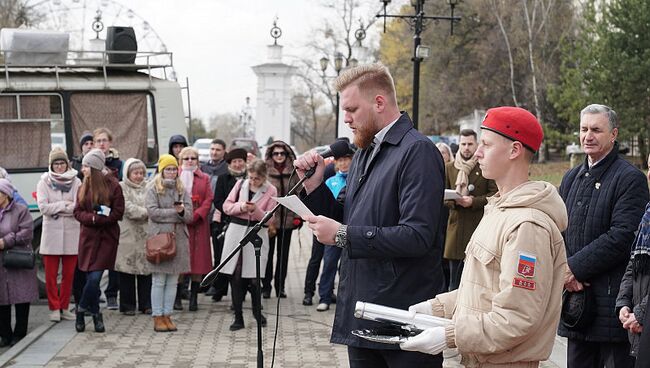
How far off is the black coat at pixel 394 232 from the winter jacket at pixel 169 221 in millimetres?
6199

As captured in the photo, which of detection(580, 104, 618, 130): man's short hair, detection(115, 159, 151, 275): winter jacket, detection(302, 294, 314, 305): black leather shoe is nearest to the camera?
detection(580, 104, 618, 130): man's short hair

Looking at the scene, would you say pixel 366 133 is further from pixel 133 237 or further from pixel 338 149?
pixel 133 237

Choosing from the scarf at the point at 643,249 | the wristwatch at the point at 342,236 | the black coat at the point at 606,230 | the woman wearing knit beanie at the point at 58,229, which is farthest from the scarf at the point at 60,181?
the scarf at the point at 643,249

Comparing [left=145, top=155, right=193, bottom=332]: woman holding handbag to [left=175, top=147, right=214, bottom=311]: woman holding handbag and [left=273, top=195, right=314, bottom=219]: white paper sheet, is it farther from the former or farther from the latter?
[left=273, top=195, right=314, bottom=219]: white paper sheet

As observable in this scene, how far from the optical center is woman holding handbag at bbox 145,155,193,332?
418 inches

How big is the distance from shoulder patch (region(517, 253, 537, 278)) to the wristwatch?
922 millimetres

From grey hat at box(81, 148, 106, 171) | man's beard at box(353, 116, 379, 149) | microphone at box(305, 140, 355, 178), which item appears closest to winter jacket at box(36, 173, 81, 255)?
grey hat at box(81, 148, 106, 171)

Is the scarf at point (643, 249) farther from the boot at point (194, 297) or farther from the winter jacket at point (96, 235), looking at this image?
the boot at point (194, 297)

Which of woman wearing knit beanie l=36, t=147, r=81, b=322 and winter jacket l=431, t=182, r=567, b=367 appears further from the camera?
woman wearing knit beanie l=36, t=147, r=81, b=322

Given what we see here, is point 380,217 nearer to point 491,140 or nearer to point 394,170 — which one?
point 394,170

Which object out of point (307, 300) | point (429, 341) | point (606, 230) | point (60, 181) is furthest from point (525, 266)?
point (307, 300)

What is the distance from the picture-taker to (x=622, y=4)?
108 ft

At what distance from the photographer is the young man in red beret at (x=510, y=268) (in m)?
3.83

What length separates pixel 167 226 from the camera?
35.4 feet
